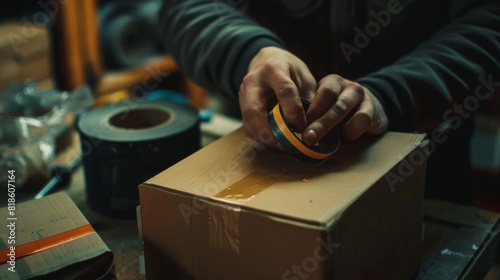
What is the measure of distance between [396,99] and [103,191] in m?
0.44

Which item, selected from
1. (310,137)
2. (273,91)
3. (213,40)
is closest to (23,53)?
(213,40)

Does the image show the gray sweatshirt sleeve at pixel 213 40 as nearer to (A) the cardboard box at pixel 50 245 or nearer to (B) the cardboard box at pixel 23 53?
(A) the cardboard box at pixel 50 245

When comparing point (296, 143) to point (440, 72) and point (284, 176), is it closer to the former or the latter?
point (284, 176)

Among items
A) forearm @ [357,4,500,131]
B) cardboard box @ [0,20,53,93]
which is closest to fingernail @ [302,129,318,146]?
forearm @ [357,4,500,131]

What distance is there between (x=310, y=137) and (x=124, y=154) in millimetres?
290

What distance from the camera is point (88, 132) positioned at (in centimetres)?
84

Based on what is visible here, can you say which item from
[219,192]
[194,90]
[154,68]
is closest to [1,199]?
[219,192]

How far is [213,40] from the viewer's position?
0.97 m

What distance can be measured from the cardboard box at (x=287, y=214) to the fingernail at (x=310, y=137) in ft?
0.09

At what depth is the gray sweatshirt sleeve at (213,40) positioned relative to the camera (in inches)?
35.8

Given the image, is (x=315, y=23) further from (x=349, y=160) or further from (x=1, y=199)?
(x=1, y=199)

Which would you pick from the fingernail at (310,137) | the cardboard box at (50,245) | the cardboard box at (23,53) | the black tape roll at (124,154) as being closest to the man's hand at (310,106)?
the fingernail at (310,137)

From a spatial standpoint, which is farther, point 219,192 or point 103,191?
point 103,191

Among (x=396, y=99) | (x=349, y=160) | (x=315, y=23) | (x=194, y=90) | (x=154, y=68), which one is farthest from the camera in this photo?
(x=194, y=90)
